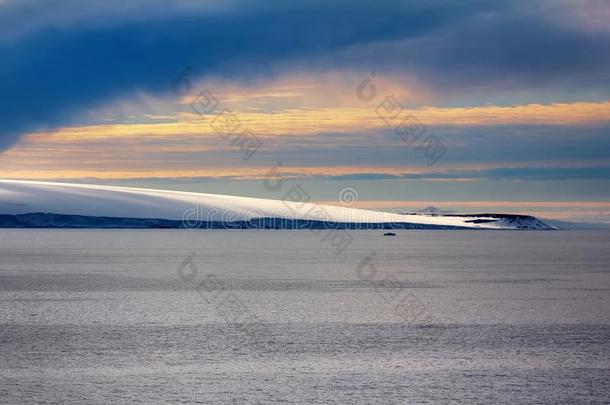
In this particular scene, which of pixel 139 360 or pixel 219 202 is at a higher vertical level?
pixel 219 202

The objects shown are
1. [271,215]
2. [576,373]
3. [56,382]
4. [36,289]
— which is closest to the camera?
[56,382]

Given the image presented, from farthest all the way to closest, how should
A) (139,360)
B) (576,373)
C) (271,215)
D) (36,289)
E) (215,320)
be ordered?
(271,215)
(36,289)
(215,320)
(139,360)
(576,373)

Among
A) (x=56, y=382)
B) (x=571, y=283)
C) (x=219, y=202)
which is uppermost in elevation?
(x=219, y=202)

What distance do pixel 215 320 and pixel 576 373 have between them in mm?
9617

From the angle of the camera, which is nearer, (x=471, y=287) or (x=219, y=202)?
(x=471, y=287)

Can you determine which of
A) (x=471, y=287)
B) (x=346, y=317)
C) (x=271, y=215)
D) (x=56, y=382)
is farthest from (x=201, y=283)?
(x=271, y=215)

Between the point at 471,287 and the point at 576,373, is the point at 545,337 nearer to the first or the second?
the point at 576,373

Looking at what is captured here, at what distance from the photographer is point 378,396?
485 inches

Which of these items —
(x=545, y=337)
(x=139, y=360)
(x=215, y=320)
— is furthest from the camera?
(x=215, y=320)

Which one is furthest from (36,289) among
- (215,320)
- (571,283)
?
(571,283)

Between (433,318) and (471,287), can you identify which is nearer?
(433,318)

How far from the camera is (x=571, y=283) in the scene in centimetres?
3478

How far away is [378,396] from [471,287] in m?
21.3

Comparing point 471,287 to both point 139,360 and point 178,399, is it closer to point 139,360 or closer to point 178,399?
point 139,360
